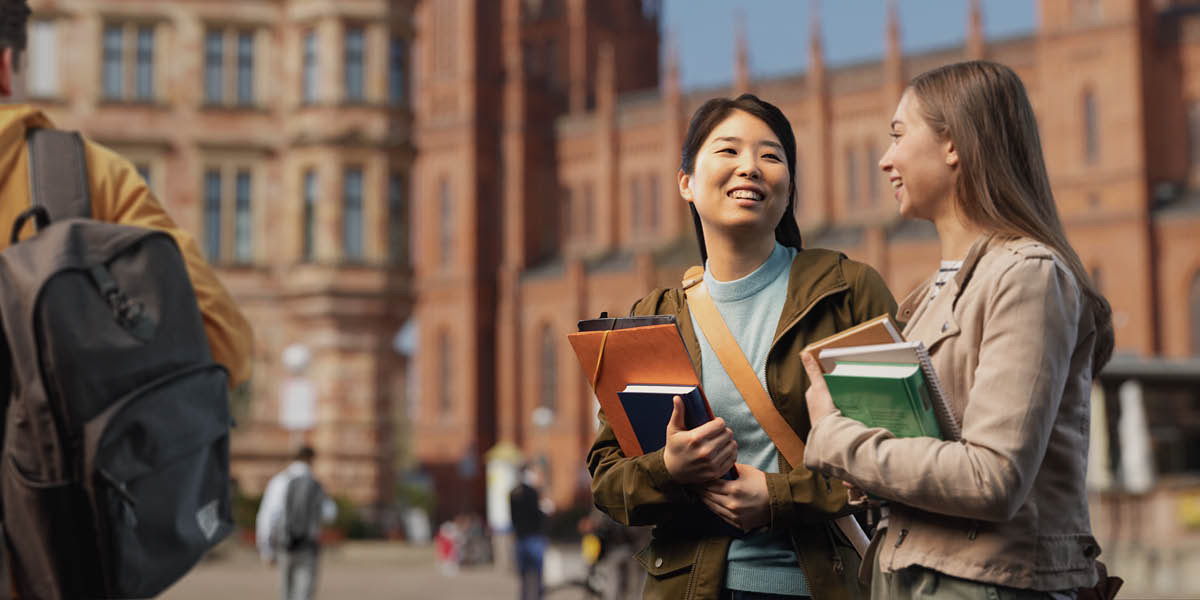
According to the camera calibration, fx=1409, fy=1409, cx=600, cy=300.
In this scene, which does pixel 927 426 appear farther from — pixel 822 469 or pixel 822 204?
pixel 822 204

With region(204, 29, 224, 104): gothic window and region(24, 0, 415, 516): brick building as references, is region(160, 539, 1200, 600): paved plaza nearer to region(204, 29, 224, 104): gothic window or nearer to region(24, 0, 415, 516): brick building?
region(24, 0, 415, 516): brick building

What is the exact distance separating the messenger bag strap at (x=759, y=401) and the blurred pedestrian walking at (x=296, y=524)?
813 centimetres

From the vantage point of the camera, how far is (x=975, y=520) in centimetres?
238

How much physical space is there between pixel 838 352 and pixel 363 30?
26.0 m

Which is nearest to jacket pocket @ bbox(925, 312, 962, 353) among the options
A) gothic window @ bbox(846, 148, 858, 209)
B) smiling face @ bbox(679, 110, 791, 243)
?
smiling face @ bbox(679, 110, 791, 243)

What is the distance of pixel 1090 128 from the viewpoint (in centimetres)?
4400

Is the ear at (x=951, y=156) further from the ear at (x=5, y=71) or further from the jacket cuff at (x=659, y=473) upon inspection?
the ear at (x=5, y=71)

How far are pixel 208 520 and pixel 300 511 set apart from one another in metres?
7.72

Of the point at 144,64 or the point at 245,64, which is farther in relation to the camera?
the point at 245,64

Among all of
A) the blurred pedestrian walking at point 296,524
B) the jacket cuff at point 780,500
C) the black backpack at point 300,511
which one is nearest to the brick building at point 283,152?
the blurred pedestrian walking at point 296,524

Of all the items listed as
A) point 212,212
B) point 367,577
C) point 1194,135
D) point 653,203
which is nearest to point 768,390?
point 367,577

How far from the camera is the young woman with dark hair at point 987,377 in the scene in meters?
2.30

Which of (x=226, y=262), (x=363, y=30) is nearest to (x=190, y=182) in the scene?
(x=226, y=262)

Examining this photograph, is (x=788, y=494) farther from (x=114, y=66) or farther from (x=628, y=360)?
(x=114, y=66)
